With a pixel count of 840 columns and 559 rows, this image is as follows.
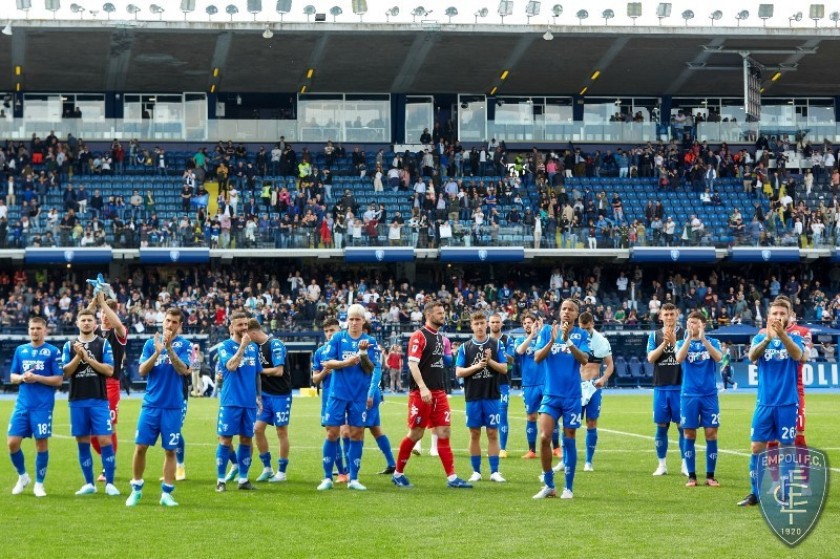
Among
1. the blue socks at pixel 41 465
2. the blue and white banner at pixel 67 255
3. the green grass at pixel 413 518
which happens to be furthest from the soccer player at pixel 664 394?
the blue and white banner at pixel 67 255

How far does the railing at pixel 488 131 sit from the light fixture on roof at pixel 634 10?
6661 millimetres

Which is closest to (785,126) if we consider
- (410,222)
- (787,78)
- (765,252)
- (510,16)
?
(787,78)

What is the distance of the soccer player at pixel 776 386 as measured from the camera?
1371 cm

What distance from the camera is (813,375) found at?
44.9 m

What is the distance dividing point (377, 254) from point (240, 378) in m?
33.2

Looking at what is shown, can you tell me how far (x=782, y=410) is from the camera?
45.2 ft

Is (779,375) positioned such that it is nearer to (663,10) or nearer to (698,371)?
(698,371)

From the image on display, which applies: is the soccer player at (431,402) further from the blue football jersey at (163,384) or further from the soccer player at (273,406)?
the blue football jersey at (163,384)

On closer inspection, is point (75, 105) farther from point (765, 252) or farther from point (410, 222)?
point (765, 252)

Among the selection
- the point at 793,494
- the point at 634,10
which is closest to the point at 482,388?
the point at 793,494

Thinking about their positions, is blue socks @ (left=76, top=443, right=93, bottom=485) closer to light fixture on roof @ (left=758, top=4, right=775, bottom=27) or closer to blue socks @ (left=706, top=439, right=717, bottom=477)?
blue socks @ (left=706, top=439, right=717, bottom=477)

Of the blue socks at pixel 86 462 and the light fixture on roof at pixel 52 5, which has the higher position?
the light fixture on roof at pixel 52 5

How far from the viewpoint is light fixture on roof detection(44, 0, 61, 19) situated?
49.6 metres

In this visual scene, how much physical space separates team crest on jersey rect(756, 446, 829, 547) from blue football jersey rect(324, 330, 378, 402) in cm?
876
